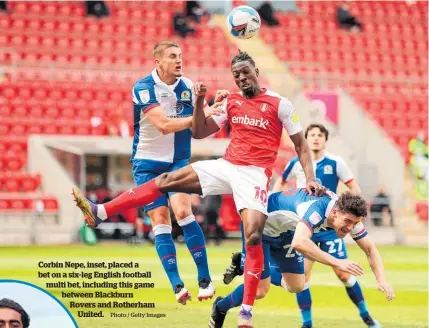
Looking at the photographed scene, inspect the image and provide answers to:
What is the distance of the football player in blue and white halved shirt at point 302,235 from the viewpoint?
702cm

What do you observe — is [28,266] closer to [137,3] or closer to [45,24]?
[45,24]

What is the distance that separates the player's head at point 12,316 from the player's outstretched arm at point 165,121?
2.77 meters

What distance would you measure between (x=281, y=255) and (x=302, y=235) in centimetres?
113

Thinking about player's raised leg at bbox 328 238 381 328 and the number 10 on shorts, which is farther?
player's raised leg at bbox 328 238 381 328

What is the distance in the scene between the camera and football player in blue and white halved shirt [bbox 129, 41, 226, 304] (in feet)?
27.3

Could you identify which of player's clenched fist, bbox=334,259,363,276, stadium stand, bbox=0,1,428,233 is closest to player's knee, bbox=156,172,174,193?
player's clenched fist, bbox=334,259,363,276

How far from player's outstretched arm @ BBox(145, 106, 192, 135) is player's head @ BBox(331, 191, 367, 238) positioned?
155 centimetres

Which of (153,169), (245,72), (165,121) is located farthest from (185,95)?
(245,72)

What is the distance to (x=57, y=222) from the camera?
2086 cm

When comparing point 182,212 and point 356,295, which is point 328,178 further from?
point 182,212

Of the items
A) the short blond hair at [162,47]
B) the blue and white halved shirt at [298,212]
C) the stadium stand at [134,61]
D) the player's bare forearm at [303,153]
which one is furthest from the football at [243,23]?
the stadium stand at [134,61]

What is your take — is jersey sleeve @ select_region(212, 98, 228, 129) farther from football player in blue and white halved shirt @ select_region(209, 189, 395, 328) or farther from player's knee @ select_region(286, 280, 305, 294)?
player's knee @ select_region(286, 280, 305, 294)

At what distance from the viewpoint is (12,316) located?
550cm

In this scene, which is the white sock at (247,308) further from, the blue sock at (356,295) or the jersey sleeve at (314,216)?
the blue sock at (356,295)
